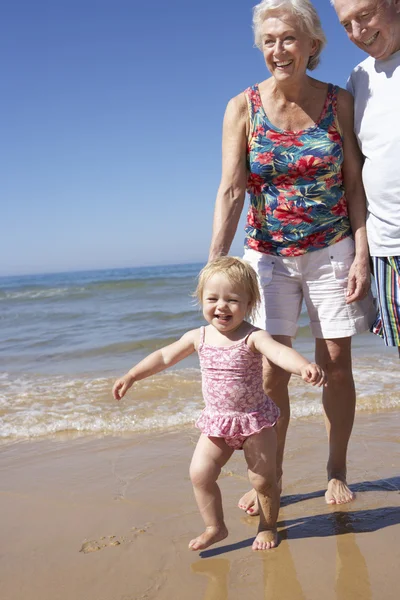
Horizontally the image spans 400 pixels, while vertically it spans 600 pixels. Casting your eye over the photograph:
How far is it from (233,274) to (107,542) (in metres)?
1.32

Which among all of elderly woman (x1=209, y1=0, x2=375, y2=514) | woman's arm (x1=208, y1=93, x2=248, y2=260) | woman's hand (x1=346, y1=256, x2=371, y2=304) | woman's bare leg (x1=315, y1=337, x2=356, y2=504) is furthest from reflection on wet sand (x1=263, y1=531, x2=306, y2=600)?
woman's arm (x1=208, y1=93, x2=248, y2=260)

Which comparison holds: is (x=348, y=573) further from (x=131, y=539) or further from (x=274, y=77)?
(x=274, y=77)

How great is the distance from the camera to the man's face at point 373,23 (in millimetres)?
2645

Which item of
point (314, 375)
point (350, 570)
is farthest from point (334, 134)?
point (350, 570)

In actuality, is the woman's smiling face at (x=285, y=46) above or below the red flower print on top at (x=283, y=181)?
above

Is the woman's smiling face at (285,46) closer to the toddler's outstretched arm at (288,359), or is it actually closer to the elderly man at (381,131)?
the elderly man at (381,131)

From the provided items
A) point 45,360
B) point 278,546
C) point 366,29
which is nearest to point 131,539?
point 278,546

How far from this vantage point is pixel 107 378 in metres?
6.49

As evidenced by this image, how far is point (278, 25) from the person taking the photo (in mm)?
2812

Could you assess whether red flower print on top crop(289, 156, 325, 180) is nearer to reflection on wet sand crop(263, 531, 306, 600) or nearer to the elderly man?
the elderly man

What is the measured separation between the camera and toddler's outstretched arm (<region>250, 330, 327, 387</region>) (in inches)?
91.0

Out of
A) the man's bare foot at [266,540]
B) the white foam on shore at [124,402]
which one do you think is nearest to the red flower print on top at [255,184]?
the man's bare foot at [266,540]

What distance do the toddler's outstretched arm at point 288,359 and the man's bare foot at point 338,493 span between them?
2.93ft

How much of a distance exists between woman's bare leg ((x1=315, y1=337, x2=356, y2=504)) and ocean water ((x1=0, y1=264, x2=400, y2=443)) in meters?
1.59
